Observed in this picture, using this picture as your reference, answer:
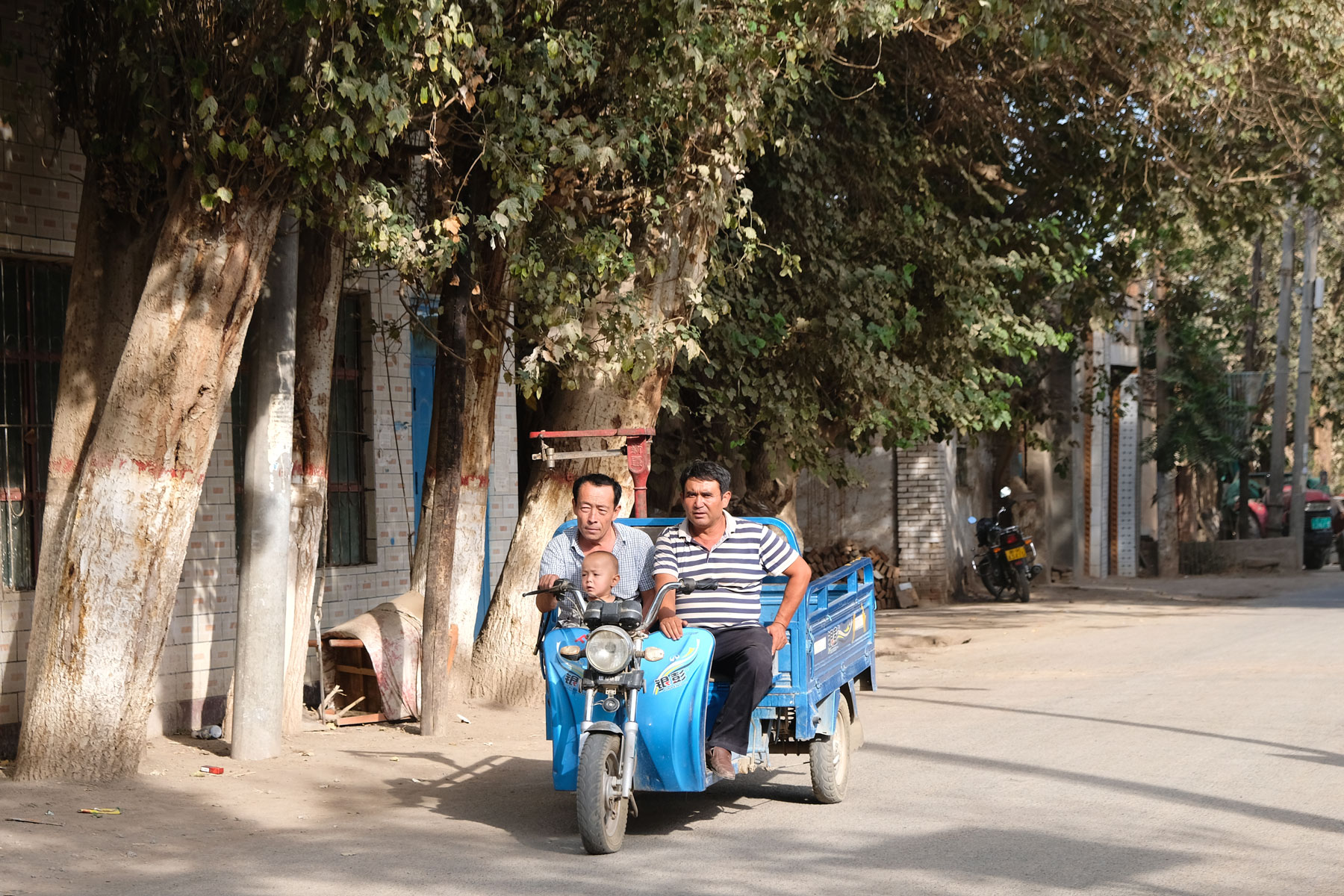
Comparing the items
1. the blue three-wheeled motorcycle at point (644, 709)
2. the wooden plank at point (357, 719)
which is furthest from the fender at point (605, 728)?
the wooden plank at point (357, 719)

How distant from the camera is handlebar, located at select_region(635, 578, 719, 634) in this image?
6.52 metres

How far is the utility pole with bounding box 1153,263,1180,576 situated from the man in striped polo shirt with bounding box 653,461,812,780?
23839 mm

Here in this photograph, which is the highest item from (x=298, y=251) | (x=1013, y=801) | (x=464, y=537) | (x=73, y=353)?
(x=298, y=251)

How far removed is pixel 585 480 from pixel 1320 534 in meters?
27.1

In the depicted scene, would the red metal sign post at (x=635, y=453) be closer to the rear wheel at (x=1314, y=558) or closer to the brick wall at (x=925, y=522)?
the brick wall at (x=925, y=522)

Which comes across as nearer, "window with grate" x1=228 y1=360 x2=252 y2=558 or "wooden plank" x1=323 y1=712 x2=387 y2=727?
"wooden plank" x1=323 y1=712 x2=387 y2=727

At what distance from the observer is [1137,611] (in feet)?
63.8

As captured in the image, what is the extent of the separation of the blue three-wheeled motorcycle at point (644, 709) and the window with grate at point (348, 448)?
518cm

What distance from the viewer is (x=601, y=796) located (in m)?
6.11

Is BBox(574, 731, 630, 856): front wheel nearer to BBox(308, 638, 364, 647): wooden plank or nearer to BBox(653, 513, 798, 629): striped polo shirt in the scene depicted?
BBox(653, 513, 798, 629): striped polo shirt

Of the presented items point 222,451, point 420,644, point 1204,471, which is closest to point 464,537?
point 420,644

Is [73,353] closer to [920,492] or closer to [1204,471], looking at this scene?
[920,492]

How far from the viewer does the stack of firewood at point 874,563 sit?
2109 centimetres

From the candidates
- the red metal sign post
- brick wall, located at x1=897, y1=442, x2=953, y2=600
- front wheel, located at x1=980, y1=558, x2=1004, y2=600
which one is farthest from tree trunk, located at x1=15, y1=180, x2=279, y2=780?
front wheel, located at x1=980, y1=558, x2=1004, y2=600
